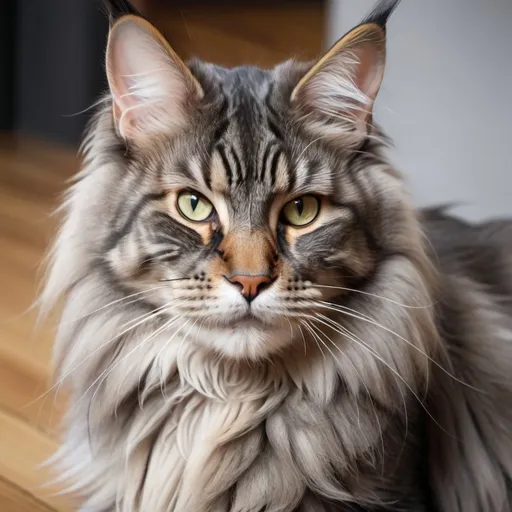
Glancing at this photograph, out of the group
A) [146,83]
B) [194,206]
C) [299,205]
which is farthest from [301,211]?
[146,83]

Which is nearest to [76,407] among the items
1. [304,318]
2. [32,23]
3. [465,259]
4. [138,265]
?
[138,265]

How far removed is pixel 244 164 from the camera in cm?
116

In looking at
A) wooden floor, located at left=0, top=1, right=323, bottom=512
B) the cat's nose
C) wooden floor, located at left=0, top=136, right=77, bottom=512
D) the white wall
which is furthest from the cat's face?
the white wall

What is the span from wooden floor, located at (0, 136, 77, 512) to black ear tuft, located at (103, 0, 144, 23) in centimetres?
72

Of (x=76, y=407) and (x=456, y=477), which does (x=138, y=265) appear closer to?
(x=76, y=407)

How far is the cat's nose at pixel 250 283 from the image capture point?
109cm

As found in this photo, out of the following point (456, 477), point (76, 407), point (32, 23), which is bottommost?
point (456, 477)

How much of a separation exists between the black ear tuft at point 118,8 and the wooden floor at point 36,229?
0.33 feet

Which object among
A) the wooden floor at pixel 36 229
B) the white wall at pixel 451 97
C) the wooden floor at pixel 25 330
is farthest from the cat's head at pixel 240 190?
the white wall at pixel 451 97

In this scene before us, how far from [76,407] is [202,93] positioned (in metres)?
0.56

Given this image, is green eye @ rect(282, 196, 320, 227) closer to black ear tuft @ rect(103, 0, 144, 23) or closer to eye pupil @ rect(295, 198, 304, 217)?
eye pupil @ rect(295, 198, 304, 217)

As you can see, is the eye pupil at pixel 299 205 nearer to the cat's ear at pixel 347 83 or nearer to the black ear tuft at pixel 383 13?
the cat's ear at pixel 347 83

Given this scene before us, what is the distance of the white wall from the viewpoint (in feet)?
6.49

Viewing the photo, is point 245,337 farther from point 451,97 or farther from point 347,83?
point 451,97
